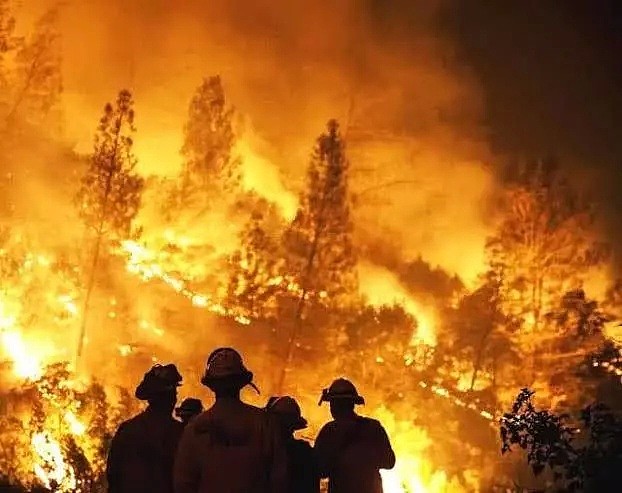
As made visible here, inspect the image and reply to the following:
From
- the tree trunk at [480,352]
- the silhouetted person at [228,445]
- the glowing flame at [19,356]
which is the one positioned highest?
the tree trunk at [480,352]

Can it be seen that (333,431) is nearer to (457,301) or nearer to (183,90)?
(457,301)

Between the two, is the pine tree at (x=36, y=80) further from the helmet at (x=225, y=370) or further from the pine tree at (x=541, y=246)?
the helmet at (x=225, y=370)

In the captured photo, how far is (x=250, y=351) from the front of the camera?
25.8 m

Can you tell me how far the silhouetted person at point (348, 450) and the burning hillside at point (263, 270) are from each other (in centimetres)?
993

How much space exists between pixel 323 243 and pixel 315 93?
15.1 m

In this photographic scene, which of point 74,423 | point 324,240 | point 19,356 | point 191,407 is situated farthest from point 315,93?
point 191,407

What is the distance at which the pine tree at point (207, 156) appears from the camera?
30.5 m

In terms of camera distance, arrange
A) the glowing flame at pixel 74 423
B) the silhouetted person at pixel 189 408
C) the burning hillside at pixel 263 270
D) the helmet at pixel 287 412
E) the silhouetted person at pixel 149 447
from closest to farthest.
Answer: the silhouetted person at pixel 149 447, the helmet at pixel 287 412, the silhouetted person at pixel 189 408, the glowing flame at pixel 74 423, the burning hillside at pixel 263 270

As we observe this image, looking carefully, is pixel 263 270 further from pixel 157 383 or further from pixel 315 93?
pixel 157 383

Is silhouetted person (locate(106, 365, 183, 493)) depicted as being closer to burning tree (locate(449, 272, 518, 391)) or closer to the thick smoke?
burning tree (locate(449, 272, 518, 391))

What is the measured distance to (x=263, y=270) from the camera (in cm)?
2619

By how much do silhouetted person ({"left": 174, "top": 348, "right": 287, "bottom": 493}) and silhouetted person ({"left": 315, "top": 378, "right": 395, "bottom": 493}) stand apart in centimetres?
165

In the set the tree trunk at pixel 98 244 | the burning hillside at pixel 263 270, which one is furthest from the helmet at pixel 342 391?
the tree trunk at pixel 98 244

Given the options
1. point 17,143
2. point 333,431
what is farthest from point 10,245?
point 333,431
